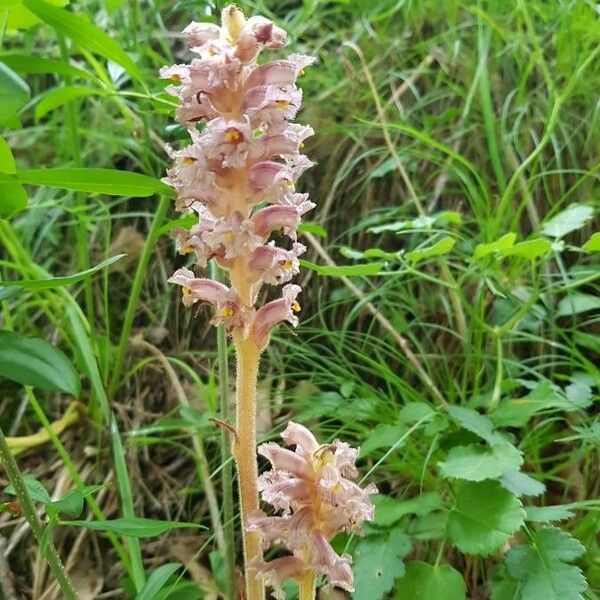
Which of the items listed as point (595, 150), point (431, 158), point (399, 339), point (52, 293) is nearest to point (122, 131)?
point (52, 293)

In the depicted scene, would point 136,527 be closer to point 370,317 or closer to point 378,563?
point 378,563

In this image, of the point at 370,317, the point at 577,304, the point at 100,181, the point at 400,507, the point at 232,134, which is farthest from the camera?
the point at 370,317

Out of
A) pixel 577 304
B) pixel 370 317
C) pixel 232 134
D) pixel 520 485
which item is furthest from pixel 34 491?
pixel 577 304

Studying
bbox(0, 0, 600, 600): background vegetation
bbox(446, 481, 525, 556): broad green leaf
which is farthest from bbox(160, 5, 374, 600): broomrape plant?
bbox(446, 481, 525, 556): broad green leaf

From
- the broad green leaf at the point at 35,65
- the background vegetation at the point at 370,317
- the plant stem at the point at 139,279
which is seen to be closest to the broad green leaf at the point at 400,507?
the background vegetation at the point at 370,317

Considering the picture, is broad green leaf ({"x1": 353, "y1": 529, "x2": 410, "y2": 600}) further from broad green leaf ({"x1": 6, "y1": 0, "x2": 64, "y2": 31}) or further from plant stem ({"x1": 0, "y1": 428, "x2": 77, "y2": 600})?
broad green leaf ({"x1": 6, "y1": 0, "x2": 64, "y2": 31})
